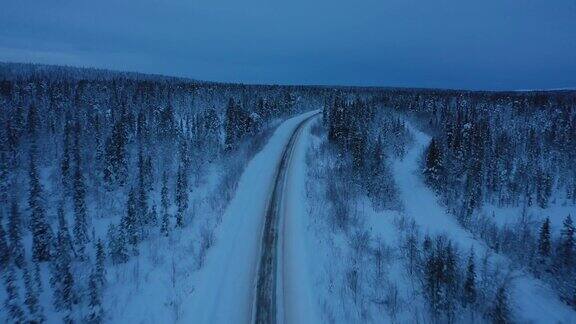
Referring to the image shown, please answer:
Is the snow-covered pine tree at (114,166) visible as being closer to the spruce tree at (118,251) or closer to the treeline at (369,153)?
the spruce tree at (118,251)

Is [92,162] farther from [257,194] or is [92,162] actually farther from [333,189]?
[333,189]

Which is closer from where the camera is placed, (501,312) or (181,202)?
(501,312)

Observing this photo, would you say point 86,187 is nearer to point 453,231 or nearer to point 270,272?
point 270,272

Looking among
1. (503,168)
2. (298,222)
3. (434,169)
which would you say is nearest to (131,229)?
(298,222)

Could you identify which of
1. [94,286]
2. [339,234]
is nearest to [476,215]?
[339,234]

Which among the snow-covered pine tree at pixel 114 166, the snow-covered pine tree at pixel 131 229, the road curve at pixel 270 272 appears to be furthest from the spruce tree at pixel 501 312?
the snow-covered pine tree at pixel 114 166

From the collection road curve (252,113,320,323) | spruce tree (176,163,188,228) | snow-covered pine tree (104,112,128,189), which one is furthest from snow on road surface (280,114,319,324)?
snow-covered pine tree (104,112,128,189)
